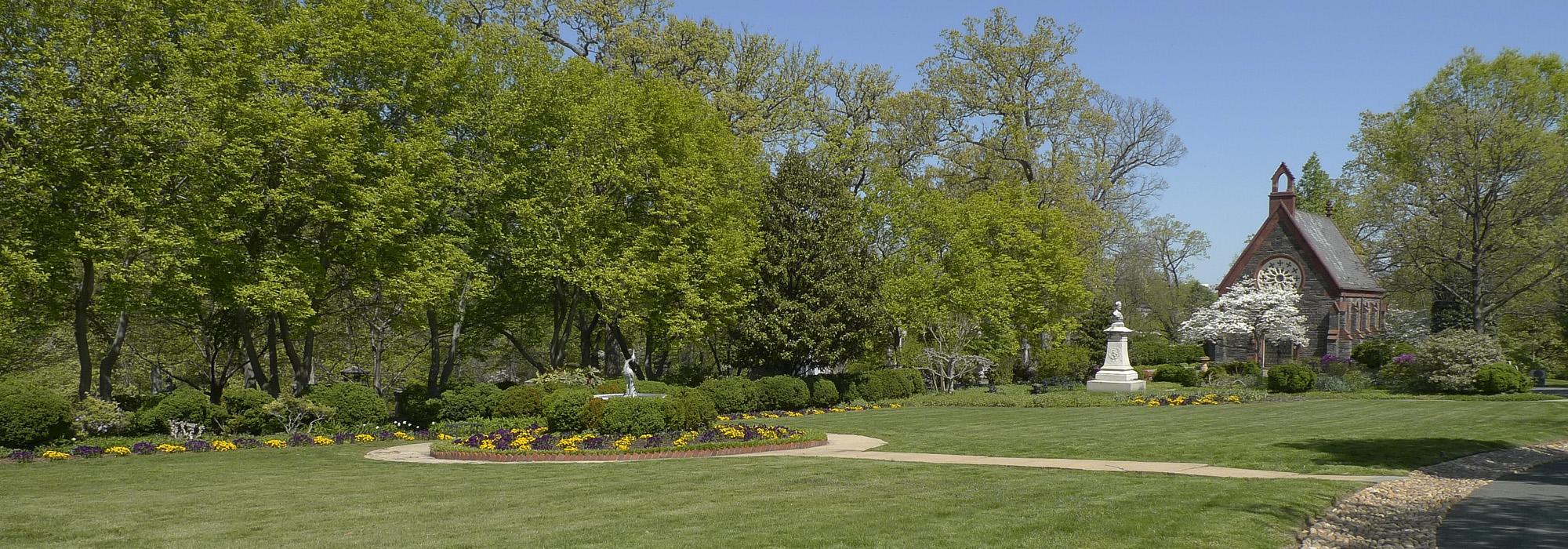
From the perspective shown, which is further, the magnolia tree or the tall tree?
the magnolia tree

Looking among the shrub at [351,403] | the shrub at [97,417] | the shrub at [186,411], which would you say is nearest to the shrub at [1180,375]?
the shrub at [351,403]

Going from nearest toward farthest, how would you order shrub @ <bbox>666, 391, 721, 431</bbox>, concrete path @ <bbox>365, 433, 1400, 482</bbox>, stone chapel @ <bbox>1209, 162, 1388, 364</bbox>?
1. concrete path @ <bbox>365, 433, 1400, 482</bbox>
2. shrub @ <bbox>666, 391, 721, 431</bbox>
3. stone chapel @ <bbox>1209, 162, 1388, 364</bbox>

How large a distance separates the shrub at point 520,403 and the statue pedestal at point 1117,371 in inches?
824

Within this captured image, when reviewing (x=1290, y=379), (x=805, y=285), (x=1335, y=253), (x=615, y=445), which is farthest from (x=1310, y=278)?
(x=615, y=445)

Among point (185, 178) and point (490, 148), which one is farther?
point (490, 148)

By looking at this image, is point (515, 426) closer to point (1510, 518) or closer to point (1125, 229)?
point (1510, 518)

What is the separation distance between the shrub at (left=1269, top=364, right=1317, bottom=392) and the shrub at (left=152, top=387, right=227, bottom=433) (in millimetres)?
32433

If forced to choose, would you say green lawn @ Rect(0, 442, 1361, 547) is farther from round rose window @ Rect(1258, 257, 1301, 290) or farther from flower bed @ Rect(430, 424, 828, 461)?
round rose window @ Rect(1258, 257, 1301, 290)

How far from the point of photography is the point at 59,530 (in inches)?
401

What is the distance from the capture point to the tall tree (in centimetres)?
4159

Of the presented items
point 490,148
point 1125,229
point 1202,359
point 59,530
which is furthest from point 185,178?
point 1202,359

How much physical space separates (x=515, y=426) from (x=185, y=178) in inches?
358

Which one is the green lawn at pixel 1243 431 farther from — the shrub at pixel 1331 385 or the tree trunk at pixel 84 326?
the tree trunk at pixel 84 326

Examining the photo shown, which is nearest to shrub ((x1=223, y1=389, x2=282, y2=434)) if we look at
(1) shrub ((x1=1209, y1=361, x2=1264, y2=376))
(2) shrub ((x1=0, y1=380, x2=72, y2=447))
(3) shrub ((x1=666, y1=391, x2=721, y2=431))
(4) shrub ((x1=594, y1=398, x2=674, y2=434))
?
(2) shrub ((x1=0, y1=380, x2=72, y2=447))
